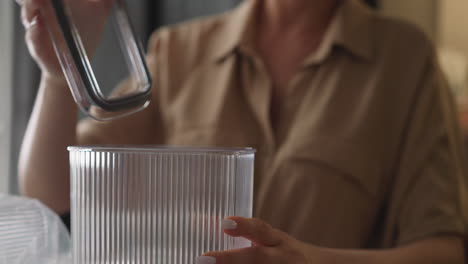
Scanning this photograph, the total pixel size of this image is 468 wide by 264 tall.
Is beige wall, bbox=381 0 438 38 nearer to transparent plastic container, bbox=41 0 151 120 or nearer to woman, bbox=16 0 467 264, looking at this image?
woman, bbox=16 0 467 264

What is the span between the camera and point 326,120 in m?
0.73

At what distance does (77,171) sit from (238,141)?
43 centimetres

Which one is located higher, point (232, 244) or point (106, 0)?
point (106, 0)

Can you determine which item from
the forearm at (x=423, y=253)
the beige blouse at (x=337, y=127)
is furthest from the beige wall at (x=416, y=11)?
the forearm at (x=423, y=253)

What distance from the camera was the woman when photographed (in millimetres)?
685

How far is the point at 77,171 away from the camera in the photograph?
322mm

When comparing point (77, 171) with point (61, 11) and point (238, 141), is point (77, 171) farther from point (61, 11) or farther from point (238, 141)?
point (238, 141)

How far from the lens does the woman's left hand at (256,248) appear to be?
0.99 feet

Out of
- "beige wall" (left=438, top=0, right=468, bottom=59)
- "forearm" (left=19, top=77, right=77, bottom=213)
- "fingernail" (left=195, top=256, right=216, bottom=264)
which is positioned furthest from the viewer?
"beige wall" (left=438, top=0, right=468, bottom=59)

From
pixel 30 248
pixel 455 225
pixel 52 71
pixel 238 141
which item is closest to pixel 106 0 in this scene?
pixel 52 71

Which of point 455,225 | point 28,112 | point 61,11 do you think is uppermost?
point 61,11

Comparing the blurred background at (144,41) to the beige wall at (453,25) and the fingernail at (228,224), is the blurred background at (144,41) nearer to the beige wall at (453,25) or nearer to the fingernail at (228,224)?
the beige wall at (453,25)

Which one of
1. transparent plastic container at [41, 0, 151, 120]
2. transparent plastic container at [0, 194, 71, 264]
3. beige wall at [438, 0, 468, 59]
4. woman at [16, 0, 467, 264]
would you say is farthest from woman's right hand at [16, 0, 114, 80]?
beige wall at [438, 0, 468, 59]

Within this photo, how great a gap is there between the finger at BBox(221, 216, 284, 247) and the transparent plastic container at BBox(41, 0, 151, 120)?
10 cm
